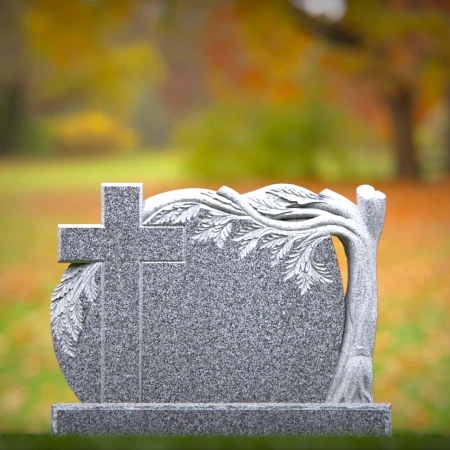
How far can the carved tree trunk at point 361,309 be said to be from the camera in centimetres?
390

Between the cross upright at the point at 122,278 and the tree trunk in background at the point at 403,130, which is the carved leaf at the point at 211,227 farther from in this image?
the tree trunk in background at the point at 403,130

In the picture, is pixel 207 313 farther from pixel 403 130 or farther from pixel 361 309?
pixel 403 130

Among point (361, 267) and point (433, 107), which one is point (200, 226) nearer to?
point (361, 267)

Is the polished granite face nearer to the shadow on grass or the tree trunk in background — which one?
the shadow on grass

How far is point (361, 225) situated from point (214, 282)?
0.83 m

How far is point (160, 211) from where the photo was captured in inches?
152

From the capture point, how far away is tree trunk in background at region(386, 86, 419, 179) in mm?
11656

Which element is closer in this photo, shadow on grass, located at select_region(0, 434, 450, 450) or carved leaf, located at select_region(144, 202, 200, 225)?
shadow on grass, located at select_region(0, 434, 450, 450)

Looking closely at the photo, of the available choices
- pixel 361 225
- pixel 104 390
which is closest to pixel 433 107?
pixel 361 225

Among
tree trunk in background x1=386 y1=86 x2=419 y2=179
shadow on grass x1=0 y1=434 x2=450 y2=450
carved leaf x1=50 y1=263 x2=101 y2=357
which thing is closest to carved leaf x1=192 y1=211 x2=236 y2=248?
carved leaf x1=50 y1=263 x2=101 y2=357

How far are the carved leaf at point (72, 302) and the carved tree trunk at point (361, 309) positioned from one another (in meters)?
1.33

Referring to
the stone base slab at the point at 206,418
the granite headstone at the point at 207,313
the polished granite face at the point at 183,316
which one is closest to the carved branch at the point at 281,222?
the granite headstone at the point at 207,313

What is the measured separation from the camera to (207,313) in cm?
386

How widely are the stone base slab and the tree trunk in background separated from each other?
857 centimetres
